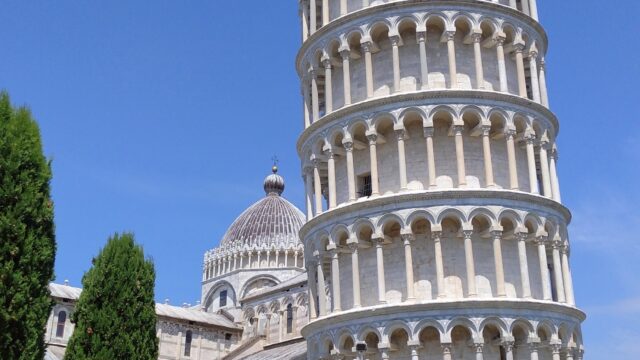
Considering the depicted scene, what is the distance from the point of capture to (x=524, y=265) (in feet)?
93.2

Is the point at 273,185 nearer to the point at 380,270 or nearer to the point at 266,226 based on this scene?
the point at 266,226

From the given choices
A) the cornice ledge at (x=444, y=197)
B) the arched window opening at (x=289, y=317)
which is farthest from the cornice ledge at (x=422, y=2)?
the arched window opening at (x=289, y=317)

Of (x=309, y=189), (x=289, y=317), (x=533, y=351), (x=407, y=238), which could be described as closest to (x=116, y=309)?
(x=407, y=238)

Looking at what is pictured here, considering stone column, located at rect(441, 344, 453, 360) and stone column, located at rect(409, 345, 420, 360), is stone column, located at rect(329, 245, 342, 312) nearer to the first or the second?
stone column, located at rect(409, 345, 420, 360)

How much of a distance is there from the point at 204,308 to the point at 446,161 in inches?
1974

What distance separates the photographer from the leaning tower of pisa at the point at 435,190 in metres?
27.9

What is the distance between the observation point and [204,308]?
7594 cm

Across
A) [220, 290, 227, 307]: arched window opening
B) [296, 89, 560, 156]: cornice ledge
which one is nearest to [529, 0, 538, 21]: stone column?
[296, 89, 560, 156]: cornice ledge

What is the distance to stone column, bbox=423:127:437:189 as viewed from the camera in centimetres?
2908

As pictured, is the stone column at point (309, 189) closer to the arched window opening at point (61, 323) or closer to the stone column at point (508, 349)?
the stone column at point (508, 349)

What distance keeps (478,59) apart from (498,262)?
772 centimetres

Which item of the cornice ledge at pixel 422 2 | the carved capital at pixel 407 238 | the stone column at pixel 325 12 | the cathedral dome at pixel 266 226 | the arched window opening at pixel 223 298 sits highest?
the cathedral dome at pixel 266 226

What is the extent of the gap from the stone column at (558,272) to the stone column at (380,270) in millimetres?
6266

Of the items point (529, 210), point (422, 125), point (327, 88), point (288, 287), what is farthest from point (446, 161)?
point (288, 287)
